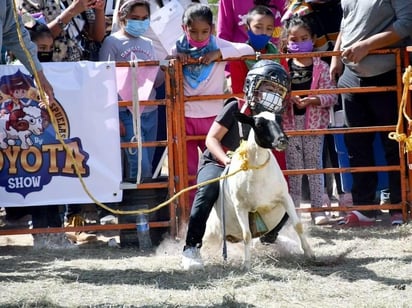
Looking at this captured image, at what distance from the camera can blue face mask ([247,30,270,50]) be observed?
25.9 feet

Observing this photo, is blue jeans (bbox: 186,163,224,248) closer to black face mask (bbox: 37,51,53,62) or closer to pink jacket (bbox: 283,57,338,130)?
pink jacket (bbox: 283,57,338,130)

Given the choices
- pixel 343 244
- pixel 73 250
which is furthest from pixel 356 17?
pixel 73 250

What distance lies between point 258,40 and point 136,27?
3.51ft

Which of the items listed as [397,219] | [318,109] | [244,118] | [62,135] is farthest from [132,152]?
[397,219]

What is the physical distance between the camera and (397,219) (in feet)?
25.8

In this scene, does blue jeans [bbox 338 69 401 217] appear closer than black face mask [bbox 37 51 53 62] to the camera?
No

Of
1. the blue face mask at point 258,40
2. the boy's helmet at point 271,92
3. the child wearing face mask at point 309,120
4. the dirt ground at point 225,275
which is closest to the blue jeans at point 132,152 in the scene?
the dirt ground at point 225,275

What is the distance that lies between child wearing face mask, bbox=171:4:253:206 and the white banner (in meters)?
0.67

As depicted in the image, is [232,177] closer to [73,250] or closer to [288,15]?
[73,250]

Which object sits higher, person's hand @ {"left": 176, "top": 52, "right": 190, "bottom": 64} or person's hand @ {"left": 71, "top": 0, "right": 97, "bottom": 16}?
person's hand @ {"left": 71, "top": 0, "right": 97, "bottom": 16}

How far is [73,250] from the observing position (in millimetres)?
7383

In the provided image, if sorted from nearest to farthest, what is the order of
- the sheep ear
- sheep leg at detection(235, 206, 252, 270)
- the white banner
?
the sheep ear → sheep leg at detection(235, 206, 252, 270) → the white banner

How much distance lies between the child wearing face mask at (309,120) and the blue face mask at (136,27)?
1.36 meters

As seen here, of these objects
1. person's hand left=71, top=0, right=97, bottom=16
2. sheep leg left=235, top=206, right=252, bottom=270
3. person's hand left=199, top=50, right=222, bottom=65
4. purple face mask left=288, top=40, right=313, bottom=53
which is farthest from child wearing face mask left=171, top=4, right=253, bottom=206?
sheep leg left=235, top=206, right=252, bottom=270
